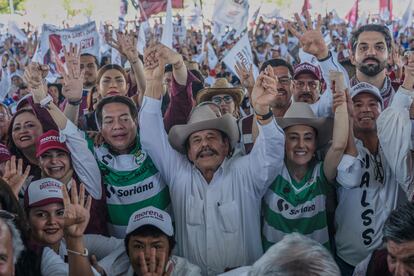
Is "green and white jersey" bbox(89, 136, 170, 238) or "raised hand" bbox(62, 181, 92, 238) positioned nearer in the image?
"raised hand" bbox(62, 181, 92, 238)

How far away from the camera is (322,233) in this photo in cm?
354

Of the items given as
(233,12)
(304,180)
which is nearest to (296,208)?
(304,180)

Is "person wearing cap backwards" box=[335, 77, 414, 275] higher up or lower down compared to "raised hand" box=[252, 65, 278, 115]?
lower down

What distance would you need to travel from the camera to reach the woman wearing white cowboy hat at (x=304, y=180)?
348 cm

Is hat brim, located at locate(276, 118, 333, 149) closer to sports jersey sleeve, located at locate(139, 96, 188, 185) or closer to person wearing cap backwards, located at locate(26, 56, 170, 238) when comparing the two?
sports jersey sleeve, located at locate(139, 96, 188, 185)

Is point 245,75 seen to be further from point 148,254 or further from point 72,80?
point 148,254

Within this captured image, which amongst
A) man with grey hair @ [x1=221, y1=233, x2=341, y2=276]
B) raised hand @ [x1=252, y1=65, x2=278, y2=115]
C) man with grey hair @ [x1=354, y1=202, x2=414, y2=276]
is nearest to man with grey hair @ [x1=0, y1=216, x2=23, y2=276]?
man with grey hair @ [x1=221, y1=233, x2=341, y2=276]

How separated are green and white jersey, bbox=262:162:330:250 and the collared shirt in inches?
2.8

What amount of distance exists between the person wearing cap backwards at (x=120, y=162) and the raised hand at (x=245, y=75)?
41.5 inches

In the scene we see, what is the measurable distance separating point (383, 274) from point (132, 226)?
1.32 metres

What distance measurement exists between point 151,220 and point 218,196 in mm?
484

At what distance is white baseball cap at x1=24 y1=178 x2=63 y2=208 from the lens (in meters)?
3.14

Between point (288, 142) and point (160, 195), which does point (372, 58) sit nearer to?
point (288, 142)

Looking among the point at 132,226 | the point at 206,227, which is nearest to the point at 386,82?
the point at 206,227
